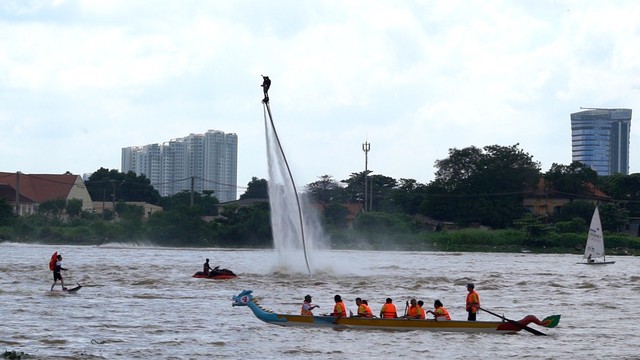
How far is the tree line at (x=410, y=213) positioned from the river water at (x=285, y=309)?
4053 cm

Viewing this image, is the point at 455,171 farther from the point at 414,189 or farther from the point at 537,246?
the point at 537,246

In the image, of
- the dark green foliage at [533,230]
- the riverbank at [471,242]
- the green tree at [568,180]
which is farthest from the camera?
the green tree at [568,180]

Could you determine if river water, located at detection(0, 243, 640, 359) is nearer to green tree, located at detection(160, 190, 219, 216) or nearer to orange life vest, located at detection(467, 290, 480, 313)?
orange life vest, located at detection(467, 290, 480, 313)

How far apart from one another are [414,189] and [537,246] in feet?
100

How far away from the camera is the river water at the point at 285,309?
112ft

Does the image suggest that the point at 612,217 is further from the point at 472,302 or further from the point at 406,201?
the point at 472,302

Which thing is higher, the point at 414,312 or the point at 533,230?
the point at 533,230

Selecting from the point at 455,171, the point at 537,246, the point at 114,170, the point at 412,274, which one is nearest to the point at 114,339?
the point at 412,274

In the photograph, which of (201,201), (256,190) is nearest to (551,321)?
(201,201)

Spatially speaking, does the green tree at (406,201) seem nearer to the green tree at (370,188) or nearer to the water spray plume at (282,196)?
the green tree at (370,188)

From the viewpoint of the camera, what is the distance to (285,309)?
44.8m

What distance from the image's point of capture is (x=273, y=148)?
186ft

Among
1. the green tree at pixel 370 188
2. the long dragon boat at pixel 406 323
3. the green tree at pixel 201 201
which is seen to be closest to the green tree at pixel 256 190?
the green tree at pixel 201 201

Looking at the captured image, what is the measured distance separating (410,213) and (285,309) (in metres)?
93.0
